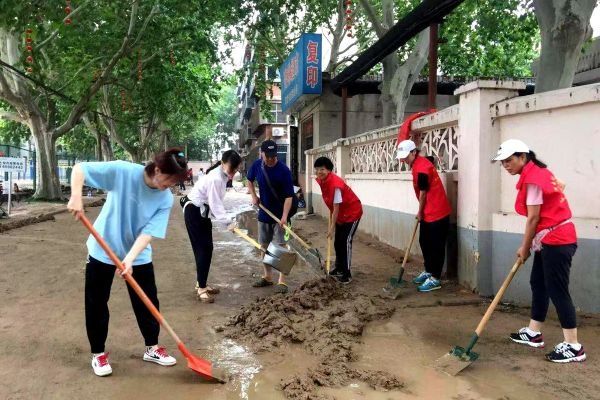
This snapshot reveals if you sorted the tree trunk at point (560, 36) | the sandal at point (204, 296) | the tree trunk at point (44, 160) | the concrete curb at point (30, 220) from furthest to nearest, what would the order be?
1. the tree trunk at point (44, 160)
2. the concrete curb at point (30, 220)
3. the tree trunk at point (560, 36)
4. the sandal at point (204, 296)

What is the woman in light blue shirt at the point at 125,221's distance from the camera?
10.5 feet

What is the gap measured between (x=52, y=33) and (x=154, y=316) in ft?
44.0

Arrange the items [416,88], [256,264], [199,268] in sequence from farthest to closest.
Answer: [416,88], [256,264], [199,268]

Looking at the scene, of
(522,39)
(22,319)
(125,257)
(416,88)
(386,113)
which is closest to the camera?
(125,257)

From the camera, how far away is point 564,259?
3520 millimetres

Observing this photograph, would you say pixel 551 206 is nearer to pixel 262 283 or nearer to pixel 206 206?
pixel 206 206

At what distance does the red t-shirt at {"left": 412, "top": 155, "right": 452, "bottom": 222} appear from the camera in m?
5.48

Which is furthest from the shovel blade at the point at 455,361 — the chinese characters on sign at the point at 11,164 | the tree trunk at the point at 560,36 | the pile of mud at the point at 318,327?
the chinese characters on sign at the point at 11,164

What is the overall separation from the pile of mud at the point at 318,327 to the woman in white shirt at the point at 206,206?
69 centimetres

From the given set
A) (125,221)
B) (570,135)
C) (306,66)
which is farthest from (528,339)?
(306,66)

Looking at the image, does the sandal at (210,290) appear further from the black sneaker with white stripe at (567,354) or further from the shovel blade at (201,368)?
the black sneaker with white stripe at (567,354)

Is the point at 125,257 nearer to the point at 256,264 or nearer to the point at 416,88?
the point at 256,264

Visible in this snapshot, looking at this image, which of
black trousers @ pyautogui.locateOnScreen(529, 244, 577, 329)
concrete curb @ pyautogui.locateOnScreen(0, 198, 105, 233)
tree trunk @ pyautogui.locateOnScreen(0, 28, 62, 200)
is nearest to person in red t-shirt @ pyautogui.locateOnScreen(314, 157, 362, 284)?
black trousers @ pyautogui.locateOnScreen(529, 244, 577, 329)

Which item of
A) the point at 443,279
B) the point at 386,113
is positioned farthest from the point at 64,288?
the point at 386,113
